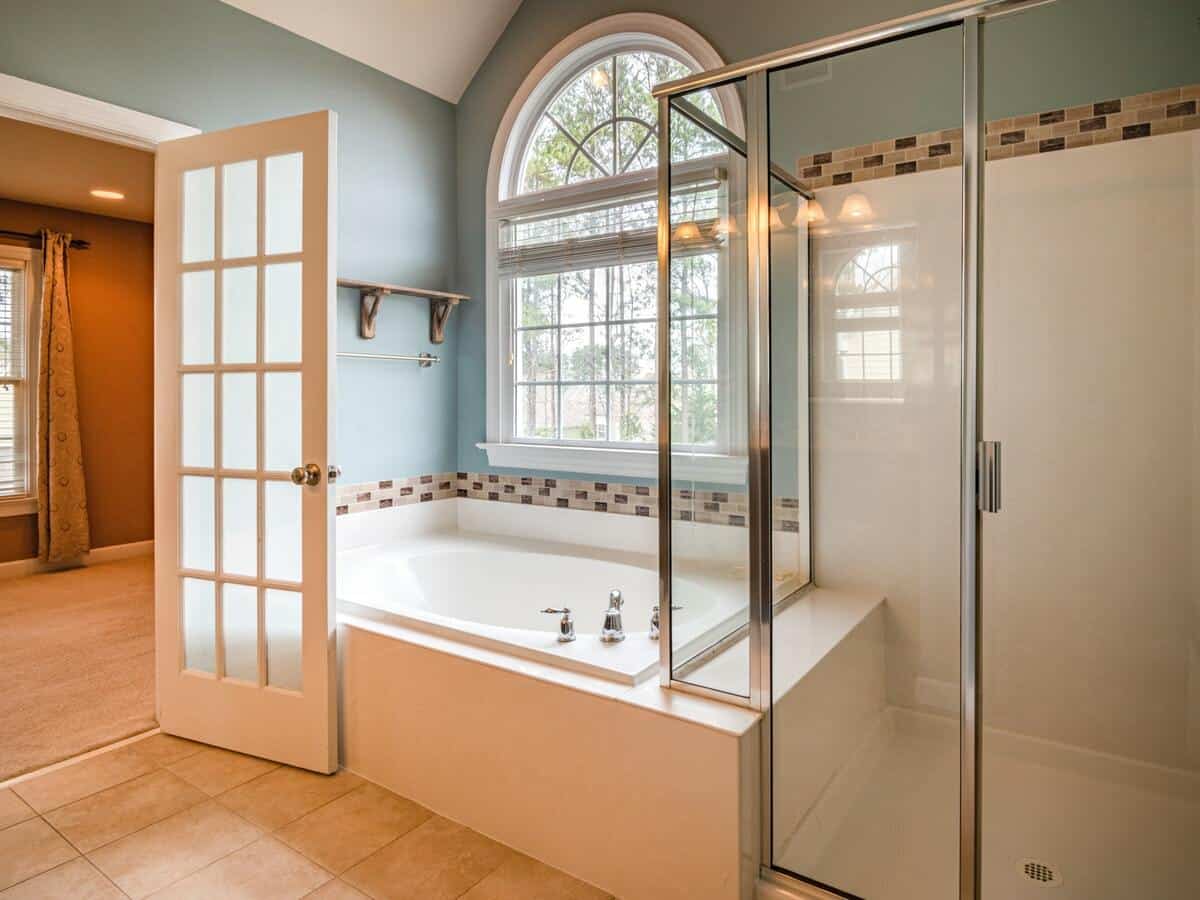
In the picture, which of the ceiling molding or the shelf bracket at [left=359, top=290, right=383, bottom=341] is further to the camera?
the shelf bracket at [left=359, top=290, right=383, bottom=341]

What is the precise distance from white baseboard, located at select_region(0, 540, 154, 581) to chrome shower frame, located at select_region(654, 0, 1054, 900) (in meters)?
4.90

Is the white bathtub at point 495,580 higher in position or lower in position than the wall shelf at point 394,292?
lower

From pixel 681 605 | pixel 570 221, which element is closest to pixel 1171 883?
pixel 681 605

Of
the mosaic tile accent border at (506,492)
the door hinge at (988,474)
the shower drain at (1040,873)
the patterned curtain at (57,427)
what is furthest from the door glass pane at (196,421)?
the patterned curtain at (57,427)

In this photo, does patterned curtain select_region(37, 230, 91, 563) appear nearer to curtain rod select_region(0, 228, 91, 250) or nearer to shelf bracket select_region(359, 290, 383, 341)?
curtain rod select_region(0, 228, 91, 250)

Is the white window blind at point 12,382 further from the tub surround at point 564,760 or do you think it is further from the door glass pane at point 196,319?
the tub surround at point 564,760

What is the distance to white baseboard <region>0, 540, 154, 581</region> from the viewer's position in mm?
4836

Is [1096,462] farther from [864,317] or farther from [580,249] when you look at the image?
[580,249]

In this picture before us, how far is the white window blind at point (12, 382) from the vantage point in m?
4.86

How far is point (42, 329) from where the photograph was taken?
4.88 metres

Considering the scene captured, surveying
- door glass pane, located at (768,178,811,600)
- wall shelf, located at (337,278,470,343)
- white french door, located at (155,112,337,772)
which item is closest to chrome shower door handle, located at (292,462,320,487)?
white french door, located at (155,112,337,772)

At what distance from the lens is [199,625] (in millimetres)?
2471

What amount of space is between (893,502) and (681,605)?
0.57m

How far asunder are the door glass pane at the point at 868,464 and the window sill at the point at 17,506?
514 cm
